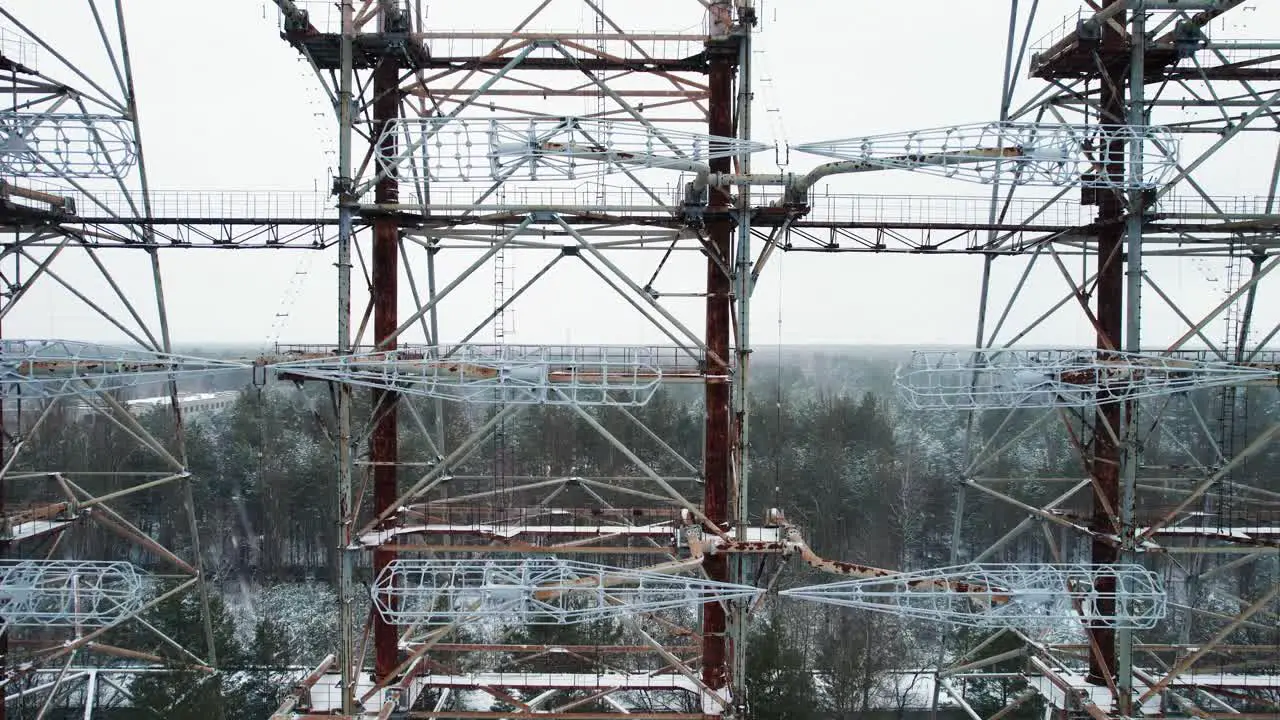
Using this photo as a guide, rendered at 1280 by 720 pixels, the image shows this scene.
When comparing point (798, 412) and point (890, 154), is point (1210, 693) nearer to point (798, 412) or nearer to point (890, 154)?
point (890, 154)

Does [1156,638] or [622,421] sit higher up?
[622,421]

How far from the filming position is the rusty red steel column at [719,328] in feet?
52.6

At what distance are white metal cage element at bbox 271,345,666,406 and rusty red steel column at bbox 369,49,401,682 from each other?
949 mm

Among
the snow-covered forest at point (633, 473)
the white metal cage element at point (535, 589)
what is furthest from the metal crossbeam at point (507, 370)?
the snow-covered forest at point (633, 473)

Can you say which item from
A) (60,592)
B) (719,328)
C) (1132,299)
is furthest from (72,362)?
(1132,299)

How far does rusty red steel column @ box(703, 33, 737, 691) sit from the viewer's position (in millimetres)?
16031

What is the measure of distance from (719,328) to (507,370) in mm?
4771

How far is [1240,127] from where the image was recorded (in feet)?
48.8

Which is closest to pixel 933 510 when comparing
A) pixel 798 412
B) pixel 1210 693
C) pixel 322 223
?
pixel 798 412

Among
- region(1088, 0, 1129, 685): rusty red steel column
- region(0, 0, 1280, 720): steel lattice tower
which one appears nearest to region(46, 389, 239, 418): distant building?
region(0, 0, 1280, 720): steel lattice tower

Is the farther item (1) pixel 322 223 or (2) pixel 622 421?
(2) pixel 622 421

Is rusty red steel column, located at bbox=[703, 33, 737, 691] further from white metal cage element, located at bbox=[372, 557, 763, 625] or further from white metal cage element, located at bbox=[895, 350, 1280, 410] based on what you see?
white metal cage element, located at bbox=[895, 350, 1280, 410]

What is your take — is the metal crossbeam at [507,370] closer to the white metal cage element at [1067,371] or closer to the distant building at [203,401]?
the white metal cage element at [1067,371]

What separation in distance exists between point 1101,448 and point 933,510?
2547cm
